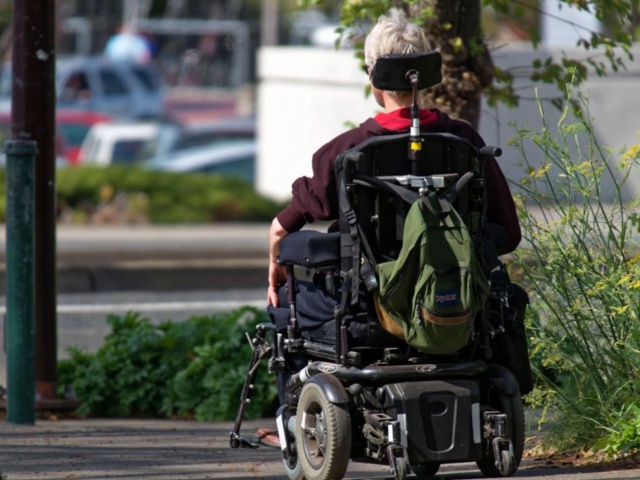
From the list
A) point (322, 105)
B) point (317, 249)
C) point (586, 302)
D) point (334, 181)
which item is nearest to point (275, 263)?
point (317, 249)

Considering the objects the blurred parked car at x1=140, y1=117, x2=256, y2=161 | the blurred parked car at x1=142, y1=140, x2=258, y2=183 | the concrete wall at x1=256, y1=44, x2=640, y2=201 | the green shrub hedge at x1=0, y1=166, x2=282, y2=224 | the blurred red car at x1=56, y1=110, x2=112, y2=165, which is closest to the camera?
the concrete wall at x1=256, y1=44, x2=640, y2=201

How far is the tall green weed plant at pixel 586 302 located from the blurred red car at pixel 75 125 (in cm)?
2069

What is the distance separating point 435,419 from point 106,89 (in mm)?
27300

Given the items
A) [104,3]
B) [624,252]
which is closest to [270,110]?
[624,252]

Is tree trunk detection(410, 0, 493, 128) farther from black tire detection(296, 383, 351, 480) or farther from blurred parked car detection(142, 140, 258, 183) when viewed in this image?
blurred parked car detection(142, 140, 258, 183)

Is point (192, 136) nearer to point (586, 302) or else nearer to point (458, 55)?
point (458, 55)

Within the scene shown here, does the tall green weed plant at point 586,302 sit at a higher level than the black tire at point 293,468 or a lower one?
higher

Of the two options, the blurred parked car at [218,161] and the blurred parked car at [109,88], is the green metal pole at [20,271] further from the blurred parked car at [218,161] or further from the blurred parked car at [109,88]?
the blurred parked car at [109,88]

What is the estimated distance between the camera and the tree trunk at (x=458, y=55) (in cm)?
657

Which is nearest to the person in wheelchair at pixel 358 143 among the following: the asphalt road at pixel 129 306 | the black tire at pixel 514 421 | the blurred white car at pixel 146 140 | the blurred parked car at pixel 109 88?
the black tire at pixel 514 421

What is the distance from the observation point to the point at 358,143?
4.46 meters

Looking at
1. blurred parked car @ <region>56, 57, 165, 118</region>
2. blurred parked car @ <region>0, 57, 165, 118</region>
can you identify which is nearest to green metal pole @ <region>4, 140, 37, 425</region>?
blurred parked car @ <region>0, 57, 165, 118</region>

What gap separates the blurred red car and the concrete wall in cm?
766

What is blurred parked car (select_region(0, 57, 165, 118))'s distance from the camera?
29.7 metres
